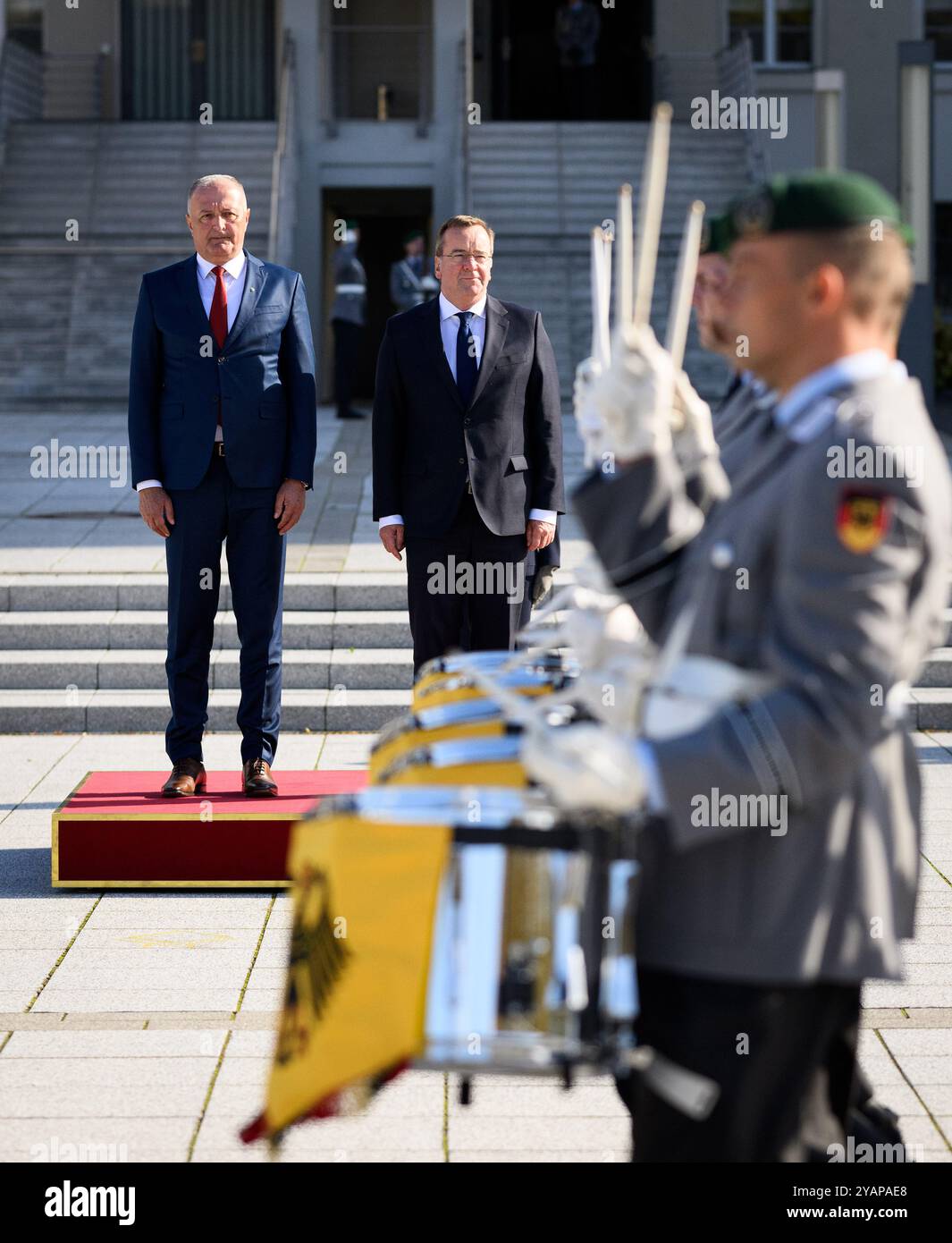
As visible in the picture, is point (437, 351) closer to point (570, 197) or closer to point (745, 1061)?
point (745, 1061)

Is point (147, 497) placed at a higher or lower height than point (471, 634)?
higher

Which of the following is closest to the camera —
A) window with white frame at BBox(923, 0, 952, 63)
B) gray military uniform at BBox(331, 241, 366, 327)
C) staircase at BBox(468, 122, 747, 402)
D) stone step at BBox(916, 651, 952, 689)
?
stone step at BBox(916, 651, 952, 689)

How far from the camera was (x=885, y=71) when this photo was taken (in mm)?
25484

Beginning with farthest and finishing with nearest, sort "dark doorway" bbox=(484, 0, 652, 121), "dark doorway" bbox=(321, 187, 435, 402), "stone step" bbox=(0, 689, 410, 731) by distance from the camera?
1. "dark doorway" bbox=(484, 0, 652, 121)
2. "dark doorway" bbox=(321, 187, 435, 402)
3. "stone step" bbox=(0, 689, 410, 731)

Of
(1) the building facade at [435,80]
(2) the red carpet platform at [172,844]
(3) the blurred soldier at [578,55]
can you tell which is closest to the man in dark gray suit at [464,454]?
(2) the red carpet platform at [172,844]

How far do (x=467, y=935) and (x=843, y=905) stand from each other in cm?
51

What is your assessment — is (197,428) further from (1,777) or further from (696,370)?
(696,370)

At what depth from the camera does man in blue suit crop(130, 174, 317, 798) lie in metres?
6.26

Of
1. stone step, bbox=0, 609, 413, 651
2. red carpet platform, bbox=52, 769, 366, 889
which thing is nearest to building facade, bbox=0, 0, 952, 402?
stone step, bbox=0, 609, 413, 651

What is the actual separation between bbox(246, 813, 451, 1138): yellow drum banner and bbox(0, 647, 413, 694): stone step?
7137 millimetres

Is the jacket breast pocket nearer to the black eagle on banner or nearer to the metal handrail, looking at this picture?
the black eagle on banner
